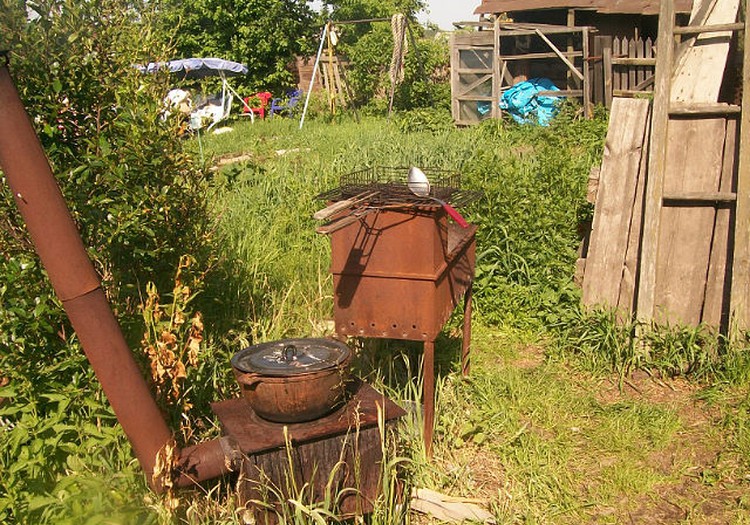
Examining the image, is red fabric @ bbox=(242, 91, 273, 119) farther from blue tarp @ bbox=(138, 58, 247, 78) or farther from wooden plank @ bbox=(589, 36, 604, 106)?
wooden plank @ bbox=(589, 36, 604, 106)

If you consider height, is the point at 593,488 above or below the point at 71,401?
below

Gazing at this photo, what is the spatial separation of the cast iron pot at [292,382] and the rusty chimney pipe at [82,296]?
0.93 feet

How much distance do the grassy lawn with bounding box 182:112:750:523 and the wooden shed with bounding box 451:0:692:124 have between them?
29.0 ft

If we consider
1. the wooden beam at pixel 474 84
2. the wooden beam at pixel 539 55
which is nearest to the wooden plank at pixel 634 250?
the wooden beam at pixel 539 55

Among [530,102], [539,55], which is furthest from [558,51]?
[530,102]

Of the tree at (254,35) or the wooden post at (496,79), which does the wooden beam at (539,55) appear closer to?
the wooden post at (496,79)

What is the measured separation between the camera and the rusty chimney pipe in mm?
2744

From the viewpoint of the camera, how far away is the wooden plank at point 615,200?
18.3ft

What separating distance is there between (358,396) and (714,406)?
2.64 metres

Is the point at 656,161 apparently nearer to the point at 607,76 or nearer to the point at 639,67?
the point at 607,76

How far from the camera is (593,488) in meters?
4.12

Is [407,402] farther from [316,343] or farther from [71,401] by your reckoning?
[71,401]

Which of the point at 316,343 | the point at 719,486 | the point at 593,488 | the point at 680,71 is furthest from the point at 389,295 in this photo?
the point at 680,71

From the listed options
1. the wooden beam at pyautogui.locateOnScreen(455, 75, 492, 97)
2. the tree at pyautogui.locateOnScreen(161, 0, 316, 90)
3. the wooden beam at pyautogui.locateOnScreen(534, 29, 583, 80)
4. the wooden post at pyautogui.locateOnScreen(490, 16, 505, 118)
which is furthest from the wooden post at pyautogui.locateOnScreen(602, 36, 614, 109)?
the tree at pyautogui.locateOnScreen(161, 0, 316, 90)
